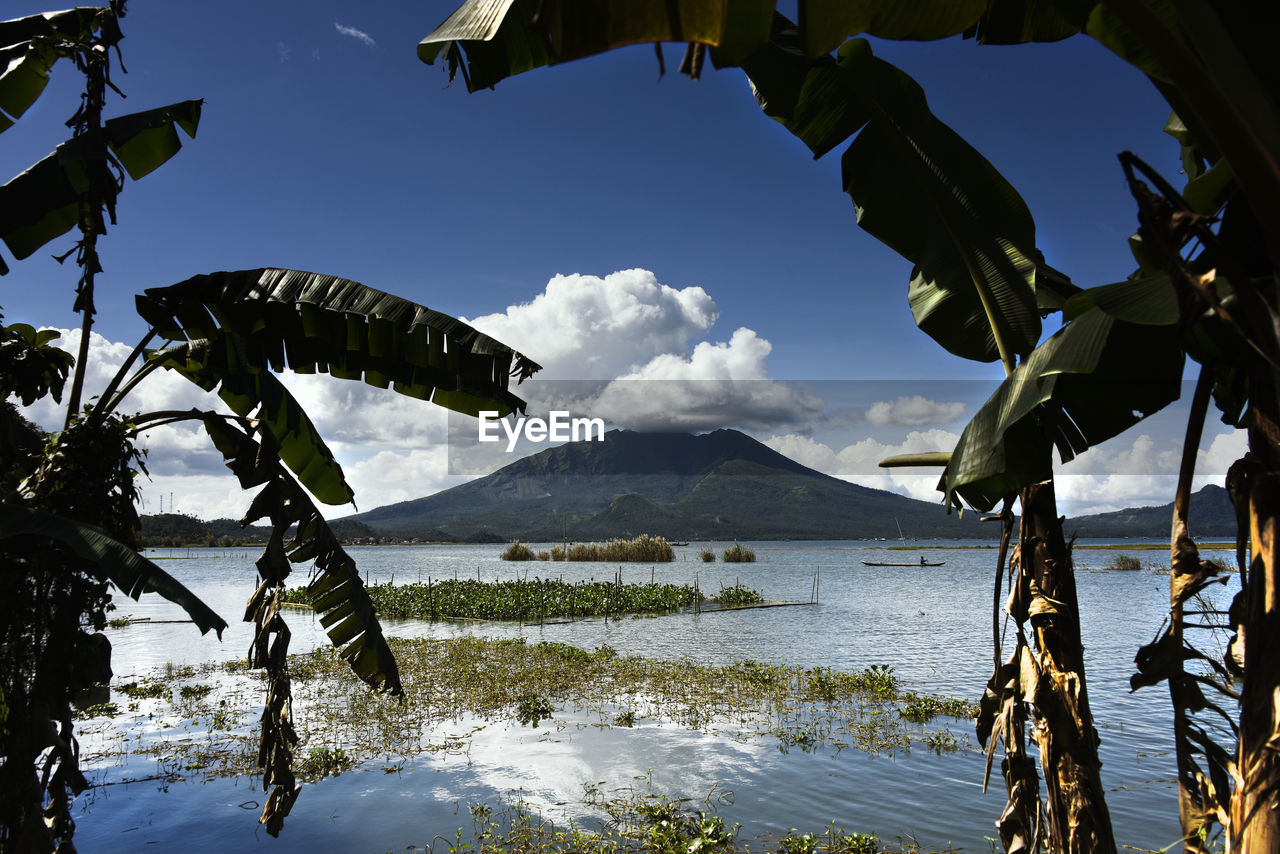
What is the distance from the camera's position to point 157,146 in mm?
5391

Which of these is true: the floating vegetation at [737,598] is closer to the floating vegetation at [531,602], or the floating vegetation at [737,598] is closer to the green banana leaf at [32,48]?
the floating vegetation at [531,602]

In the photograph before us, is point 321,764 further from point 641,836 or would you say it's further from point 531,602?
point 531,602

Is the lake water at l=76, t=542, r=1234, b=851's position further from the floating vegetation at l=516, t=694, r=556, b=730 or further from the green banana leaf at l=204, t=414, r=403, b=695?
the green banana leaf at l=204, t=414, r=403, b=695

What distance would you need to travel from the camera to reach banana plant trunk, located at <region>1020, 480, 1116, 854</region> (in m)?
2.81

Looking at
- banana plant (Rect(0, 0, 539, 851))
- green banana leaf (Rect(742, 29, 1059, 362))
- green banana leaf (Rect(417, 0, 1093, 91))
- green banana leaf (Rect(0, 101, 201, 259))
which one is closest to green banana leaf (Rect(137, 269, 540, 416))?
banana plant (Rect(0, 0, 539, 851))

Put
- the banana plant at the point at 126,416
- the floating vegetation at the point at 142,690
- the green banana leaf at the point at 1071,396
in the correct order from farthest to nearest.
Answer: the floating vegetation at the point at 142,690
the banana plant at the point at 126,416
the green banana leaf at the point at 1071,396

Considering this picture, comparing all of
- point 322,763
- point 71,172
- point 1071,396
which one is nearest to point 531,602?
point 322,763

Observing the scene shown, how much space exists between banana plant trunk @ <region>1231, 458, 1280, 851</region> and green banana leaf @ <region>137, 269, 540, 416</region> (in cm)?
427

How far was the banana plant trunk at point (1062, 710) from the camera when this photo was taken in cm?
281

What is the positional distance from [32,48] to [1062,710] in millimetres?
7048

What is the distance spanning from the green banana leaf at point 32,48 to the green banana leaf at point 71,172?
0.56m

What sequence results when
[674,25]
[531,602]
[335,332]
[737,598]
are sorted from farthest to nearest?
[737,598] → [531,602] → [335,332] → [674,25]

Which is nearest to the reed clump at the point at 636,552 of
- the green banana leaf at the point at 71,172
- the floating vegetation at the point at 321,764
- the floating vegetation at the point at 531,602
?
the floating vegetation at the point at 531,602

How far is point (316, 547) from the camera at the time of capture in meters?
5.21
